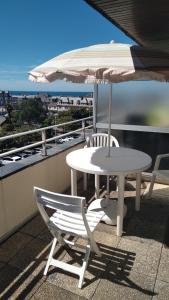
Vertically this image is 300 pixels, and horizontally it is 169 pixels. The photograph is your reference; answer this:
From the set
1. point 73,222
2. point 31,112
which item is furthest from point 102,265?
point 31,112

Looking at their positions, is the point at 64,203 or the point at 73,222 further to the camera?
the point at 73,222

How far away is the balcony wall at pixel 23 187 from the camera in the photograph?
2.56 metres

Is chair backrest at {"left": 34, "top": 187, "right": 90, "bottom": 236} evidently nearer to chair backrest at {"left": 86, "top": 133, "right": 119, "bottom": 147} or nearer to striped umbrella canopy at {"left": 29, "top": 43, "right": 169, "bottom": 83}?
striped umbrella canopy at {"left": 29, "top": 43, "right": 169, "bottom": 83}

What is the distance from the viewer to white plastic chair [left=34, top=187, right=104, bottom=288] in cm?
181

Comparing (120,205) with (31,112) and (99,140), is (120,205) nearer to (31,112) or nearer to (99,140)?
(99,140)

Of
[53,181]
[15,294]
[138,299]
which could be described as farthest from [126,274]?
[53,181]

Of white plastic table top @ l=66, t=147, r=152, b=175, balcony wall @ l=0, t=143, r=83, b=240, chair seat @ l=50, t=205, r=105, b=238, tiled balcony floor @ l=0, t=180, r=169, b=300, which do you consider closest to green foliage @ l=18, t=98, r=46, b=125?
balcony wall @ l=0, t=143, r=83, b=240

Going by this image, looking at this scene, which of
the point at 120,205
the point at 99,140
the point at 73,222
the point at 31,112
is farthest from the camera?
the point at 31,112

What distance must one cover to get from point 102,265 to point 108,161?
3.65 feet

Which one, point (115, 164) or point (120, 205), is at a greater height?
point (115, 164)

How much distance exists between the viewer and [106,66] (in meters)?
1.90

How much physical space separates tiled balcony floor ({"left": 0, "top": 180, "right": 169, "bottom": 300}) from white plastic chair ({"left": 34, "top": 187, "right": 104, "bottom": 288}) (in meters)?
0.09

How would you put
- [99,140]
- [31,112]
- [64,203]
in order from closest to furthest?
1. [64,203]
2. [99,140]
3. [31,112]

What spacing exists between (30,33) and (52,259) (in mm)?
44481
